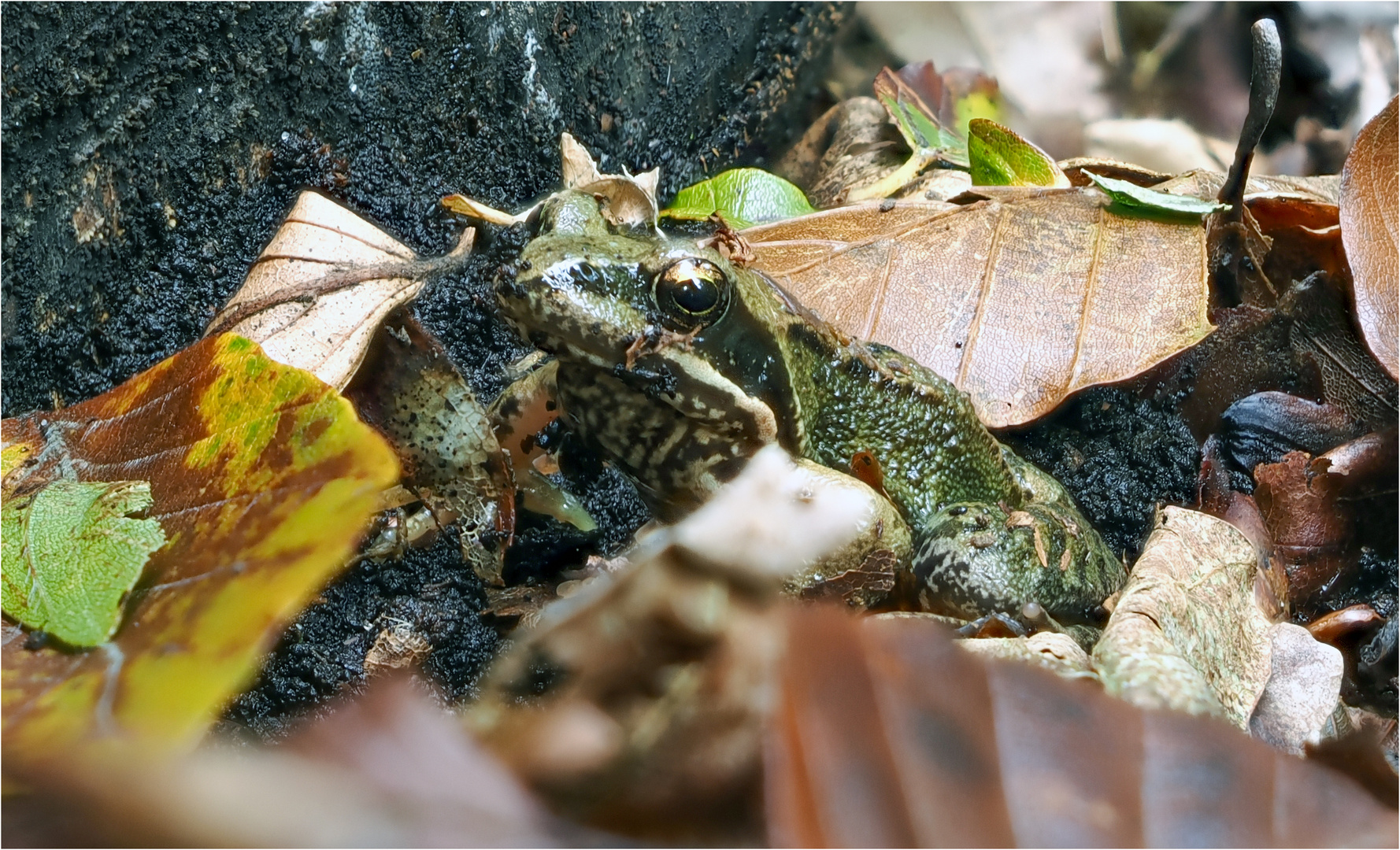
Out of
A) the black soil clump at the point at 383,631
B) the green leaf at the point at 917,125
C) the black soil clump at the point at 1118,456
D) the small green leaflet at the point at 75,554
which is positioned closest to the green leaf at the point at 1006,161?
the green leaf at the point at 917,125

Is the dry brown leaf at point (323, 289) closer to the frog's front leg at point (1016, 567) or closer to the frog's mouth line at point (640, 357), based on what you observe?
the frog's mouth line at point (640, 357)

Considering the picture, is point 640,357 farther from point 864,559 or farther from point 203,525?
point 203,525

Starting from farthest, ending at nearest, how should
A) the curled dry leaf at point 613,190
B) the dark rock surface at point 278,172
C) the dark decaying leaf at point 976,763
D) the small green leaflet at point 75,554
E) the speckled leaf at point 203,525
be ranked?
the curled dry leaf at point 613,190, the dark rock surface at point 278,172, the small green leaflet at point 75,554, the speckled leaf at point 203,525, the dark decaying leaf at point 976,763

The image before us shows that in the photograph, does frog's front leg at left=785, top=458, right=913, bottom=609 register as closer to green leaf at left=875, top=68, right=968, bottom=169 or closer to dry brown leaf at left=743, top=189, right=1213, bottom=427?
dry brown leaf at left=743, top=189, right=1213, bottom=427

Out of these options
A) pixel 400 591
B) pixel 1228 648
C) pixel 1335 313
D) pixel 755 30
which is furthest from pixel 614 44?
pixel 1228 648

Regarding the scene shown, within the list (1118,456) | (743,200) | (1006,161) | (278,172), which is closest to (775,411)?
(743,200)

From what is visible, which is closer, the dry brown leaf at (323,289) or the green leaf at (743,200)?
the dry brown leaf at (323,289)
